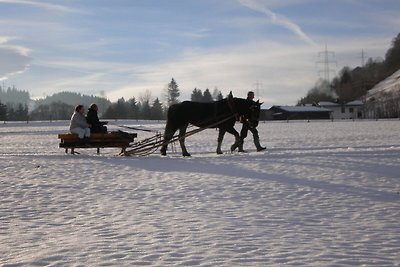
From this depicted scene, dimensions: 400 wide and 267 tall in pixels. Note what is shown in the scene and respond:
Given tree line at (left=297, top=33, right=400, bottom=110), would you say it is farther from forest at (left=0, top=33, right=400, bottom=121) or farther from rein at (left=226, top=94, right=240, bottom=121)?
rein at (left=226, top=94, right=240, bottom=121)

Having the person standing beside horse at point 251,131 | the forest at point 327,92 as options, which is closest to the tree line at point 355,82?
the forest at point 327,92

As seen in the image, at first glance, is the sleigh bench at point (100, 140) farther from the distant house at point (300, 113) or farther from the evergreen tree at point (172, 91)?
the evergreen tree at point (172, 91)

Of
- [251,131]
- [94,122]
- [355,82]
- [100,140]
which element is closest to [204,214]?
[100,140]

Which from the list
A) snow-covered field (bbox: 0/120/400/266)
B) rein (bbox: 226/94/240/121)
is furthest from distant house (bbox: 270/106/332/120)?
snow-covered field (bbox: 0/120/400/266)

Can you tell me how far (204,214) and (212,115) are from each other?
9.29 meters

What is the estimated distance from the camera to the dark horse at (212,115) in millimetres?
16516

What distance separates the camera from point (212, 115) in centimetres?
1664

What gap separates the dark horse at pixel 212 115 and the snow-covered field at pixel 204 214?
11.5ft

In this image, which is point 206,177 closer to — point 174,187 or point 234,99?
point 174,187

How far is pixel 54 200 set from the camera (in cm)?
877

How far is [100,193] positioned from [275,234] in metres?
4.08

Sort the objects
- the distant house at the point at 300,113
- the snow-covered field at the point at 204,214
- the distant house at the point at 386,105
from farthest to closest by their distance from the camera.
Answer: the distant house at the point at 300,113
the distant house at the point at 386,105
the snow-covered field at the point at 204,214

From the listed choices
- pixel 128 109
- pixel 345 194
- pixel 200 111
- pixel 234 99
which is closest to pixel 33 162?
pixel 200 111

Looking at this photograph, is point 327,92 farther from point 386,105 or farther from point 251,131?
point 251,131
